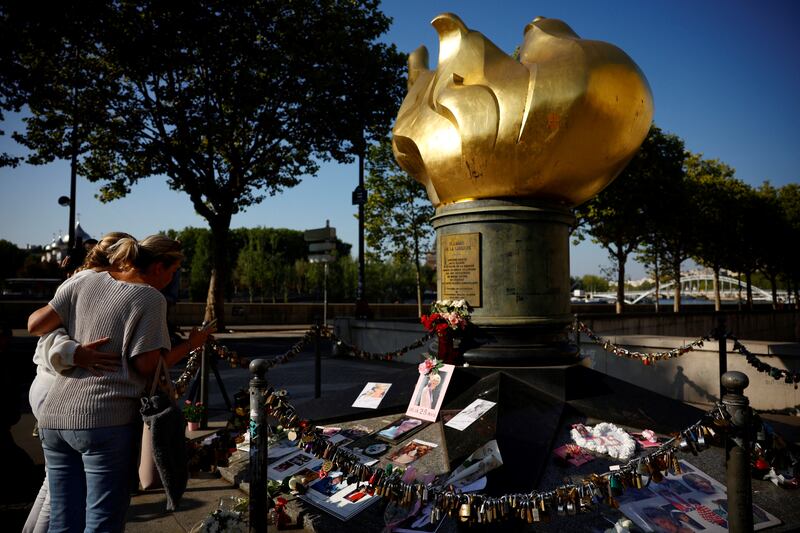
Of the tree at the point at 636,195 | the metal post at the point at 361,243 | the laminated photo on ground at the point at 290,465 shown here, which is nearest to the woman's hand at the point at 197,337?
the laminated photo on ground at the point at 290,465

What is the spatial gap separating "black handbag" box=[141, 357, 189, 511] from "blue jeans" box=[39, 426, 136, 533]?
139mm

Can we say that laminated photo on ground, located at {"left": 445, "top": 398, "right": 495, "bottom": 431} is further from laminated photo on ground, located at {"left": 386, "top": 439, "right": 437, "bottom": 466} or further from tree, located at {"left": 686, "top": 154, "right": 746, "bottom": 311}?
tree, located at {"left": 686, "top": 154, "right": 746, "bottom": 311}

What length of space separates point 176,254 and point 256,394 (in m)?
1.03

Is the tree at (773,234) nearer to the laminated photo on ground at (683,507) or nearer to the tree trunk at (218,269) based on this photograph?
the tree trunk at (218,269)

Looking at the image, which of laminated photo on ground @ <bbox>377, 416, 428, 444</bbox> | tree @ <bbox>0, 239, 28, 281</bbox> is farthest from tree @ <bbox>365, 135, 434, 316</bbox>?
tree @ <bbox>0, 239, 28, 281</bbox>

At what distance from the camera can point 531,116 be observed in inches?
204

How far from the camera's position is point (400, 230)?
1072 inches

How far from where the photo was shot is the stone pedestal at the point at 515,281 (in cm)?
541

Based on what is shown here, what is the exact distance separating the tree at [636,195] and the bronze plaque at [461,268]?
59.8 feet

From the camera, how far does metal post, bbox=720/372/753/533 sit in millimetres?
2562

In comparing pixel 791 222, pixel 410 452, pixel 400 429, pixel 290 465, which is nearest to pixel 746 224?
pixel 791 222

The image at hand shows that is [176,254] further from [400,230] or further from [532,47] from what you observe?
[400,230]

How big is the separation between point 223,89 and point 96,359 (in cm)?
1621

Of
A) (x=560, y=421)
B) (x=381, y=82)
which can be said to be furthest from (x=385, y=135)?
(x=560, y=421)
